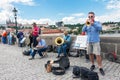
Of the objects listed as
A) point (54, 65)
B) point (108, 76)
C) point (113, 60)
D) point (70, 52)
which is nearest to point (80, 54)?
point (70, 52)

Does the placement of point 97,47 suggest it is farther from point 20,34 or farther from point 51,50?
point 20,34

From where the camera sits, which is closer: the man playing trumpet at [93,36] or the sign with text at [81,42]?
the man playing trumpet at [93,36]

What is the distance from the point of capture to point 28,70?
945 centimetres

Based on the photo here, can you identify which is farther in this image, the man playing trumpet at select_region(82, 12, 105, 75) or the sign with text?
the sign with text

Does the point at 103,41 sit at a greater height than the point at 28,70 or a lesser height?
greater

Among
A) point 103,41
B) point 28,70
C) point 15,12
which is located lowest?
point 28,70

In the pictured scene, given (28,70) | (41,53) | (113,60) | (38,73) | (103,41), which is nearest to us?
(38,73)

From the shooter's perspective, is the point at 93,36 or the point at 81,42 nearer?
the point at 93,36

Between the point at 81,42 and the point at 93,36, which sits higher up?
the point at 93,36

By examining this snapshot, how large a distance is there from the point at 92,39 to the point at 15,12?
18.9 meters

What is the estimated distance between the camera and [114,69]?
29.7ft

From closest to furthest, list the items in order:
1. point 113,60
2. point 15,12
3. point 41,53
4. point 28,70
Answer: point 28,70 < point 113,60 < point 41,53 < point 15,12

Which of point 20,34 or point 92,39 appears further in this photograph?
point 20,34

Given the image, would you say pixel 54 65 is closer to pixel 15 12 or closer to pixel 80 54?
pixel 80 54
